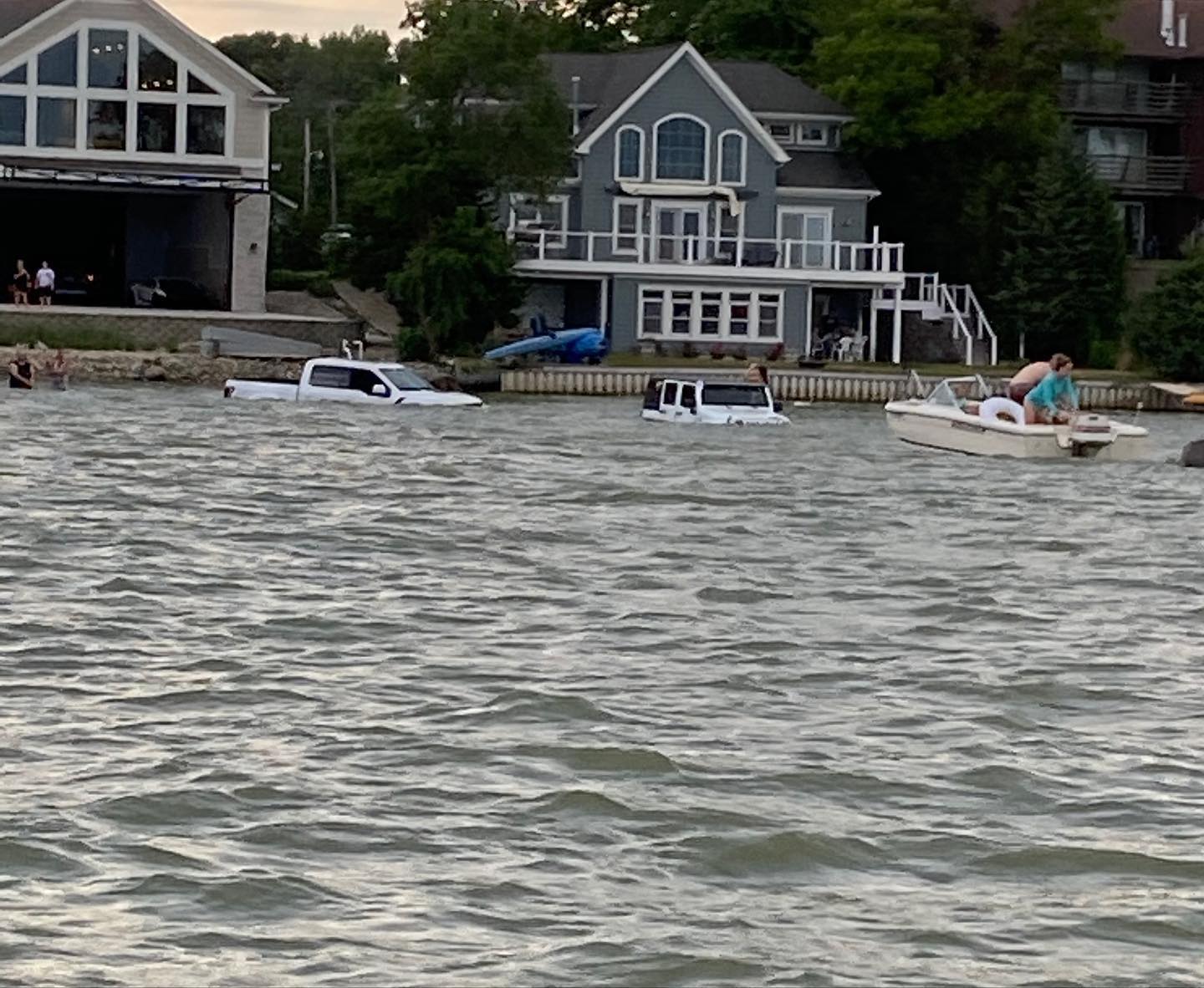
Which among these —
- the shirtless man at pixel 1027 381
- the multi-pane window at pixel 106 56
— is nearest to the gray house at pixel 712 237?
the multi-pane window at pixel 106 56

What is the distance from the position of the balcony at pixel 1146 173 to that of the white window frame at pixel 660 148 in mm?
12735

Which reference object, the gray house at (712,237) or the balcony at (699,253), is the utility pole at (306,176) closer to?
the gray house at (712,237)

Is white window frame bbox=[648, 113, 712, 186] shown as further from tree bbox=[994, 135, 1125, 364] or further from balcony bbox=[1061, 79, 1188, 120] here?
balcony bbox=[1061, 79, 1188, 120]

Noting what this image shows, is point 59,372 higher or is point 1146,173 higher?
point 1146,173

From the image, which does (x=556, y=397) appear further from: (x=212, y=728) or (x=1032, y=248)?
(x=212, y=728)

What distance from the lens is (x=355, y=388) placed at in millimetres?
54688

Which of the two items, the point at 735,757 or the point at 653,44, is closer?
the point at 735,757

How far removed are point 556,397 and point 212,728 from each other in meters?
47.0

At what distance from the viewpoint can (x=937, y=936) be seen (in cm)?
1192

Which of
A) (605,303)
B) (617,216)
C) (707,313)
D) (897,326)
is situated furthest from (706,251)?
(897,326)

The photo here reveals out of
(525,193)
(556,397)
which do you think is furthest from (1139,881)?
(525,193)

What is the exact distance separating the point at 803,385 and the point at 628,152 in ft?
44.6

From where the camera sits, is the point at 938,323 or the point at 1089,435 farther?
the point at 938,323

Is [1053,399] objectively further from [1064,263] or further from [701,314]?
[701,314]
